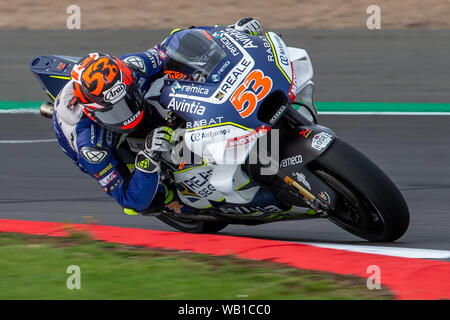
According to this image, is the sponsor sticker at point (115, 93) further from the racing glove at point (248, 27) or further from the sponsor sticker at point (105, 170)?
the racing glove at point (248, 27)

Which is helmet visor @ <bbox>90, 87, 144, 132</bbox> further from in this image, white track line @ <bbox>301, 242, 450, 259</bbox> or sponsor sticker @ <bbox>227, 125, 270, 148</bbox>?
white track line @ <bbox>301, 242, 450, 259</bbox>

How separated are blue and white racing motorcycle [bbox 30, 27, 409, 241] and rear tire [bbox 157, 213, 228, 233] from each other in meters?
0.64

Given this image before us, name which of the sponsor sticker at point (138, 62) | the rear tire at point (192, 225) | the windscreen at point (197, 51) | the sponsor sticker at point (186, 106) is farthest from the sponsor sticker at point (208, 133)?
the rear tire at point (192, 225)

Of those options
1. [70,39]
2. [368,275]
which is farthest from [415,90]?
[368,275]

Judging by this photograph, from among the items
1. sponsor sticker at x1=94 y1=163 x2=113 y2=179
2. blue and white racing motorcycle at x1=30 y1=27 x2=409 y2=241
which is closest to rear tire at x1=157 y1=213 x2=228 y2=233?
blue and white racing motorcycle at x1=30 y1=27 x2=409 y2=241

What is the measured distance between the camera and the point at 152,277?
16.8ft

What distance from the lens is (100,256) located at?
18.5ft

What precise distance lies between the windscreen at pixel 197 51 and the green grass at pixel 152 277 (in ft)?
3.71

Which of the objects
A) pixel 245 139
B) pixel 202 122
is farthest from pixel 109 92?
pixel 245 139

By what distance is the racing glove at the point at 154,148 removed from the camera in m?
5.62

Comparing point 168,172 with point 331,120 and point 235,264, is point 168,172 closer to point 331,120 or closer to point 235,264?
point 235,264

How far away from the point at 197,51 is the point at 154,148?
63 centimetres

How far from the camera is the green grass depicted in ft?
15.6

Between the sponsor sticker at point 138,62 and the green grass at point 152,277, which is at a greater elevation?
Result: the sponsor sticker at point 138,62
